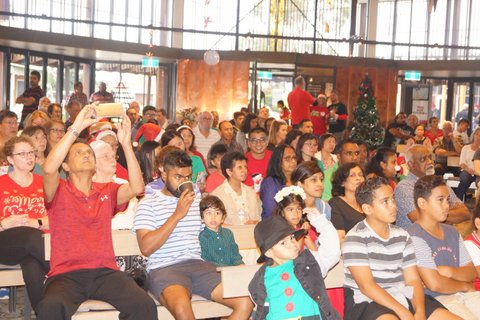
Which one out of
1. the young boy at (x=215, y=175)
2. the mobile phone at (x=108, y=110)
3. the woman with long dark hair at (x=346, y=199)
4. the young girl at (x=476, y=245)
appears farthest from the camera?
the young boy at (x=215, y=175)

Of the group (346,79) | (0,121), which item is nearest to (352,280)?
(0,121)

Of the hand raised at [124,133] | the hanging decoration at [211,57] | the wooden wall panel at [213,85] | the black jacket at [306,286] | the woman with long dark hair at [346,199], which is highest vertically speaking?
the hanging decoration at [211,57]

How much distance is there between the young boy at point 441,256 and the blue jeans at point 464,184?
834 centimetres

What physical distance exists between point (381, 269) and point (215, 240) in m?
1.39

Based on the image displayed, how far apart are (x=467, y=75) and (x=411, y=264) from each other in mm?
20372

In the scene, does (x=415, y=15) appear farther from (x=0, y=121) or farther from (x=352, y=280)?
(x=352, y=280)

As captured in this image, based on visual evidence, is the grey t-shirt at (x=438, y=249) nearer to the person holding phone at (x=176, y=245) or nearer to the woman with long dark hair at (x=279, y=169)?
the person holding phone at (x=176, y=245)

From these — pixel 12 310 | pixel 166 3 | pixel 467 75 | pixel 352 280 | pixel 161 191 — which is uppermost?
pixel 166 3

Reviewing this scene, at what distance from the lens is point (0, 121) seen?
8.62m

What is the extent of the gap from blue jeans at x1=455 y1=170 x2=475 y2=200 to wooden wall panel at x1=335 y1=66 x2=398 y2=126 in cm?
866

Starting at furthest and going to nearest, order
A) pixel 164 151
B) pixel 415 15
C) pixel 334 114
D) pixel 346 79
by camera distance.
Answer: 1. pixel 415 15
2. pixel 346 79
3. pixel 334 114
4. pixel 164 151

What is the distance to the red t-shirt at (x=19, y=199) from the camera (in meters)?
6.00

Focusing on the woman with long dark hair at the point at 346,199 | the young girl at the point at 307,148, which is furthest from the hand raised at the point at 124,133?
the young girl at the point at 307,148

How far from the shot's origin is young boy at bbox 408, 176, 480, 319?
17.7 feet
